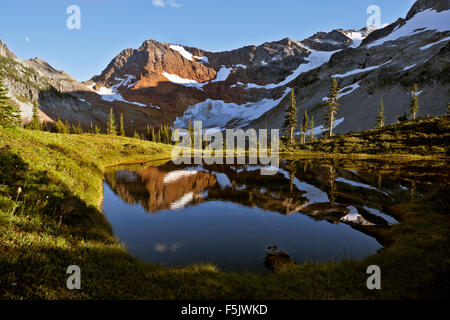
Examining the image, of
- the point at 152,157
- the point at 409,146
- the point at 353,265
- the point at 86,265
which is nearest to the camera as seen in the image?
the point at 86,265

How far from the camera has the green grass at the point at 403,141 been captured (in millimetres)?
42406

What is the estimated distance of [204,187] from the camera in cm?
2223

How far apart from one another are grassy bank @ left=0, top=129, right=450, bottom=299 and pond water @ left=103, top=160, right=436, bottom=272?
5.44 feet

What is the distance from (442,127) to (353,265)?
191ft

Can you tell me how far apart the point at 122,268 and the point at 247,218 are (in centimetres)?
891

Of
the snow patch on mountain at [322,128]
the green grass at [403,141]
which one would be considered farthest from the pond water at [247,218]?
the snow patch on mountain at [322,128]

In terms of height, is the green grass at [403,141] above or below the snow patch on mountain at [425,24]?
below

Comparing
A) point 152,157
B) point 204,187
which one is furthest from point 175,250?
point 152,157

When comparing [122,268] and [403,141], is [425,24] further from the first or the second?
[122,268]

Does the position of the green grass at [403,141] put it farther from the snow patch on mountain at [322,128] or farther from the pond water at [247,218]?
the snow patch on mountain at [322,128]

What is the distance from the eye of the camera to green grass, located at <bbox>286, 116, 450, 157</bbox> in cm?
4241

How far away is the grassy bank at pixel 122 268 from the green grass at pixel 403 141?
1701 inches

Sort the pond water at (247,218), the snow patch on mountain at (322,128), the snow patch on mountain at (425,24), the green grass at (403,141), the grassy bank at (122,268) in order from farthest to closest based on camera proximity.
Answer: the snow patch on mountain at (425,24) < the snow patch on mountain at (322,128) < the green grass at (403,141) < the pond water at (247,218) < the grassy bank at (122,268)
